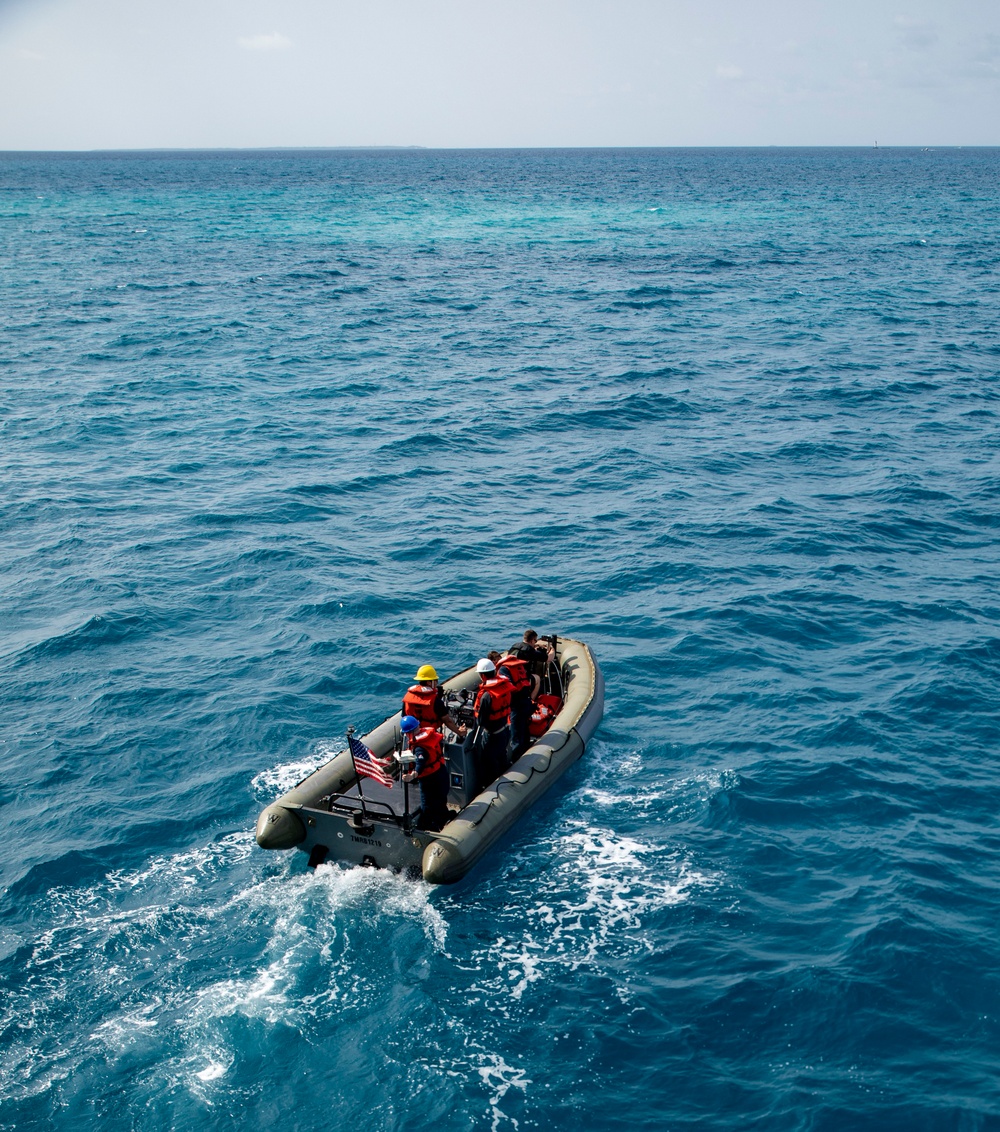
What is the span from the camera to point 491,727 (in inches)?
583

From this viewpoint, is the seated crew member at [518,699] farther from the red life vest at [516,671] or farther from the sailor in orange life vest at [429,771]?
the sailor in orange life vest at [429,771]

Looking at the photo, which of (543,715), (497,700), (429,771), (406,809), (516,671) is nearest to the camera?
(406,809)

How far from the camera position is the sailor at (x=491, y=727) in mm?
14695

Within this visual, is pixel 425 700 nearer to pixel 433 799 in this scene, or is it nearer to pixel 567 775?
pixel 433 799

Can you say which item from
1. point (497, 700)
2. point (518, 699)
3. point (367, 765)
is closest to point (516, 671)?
point (518, 699)

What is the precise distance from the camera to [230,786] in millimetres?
15695

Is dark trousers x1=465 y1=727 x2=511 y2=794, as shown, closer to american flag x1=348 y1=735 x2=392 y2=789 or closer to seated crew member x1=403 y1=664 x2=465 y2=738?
seated crew member x1=403 y1=664 x2=465 y2=738

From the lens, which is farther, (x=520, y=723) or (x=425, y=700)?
(x=520, y=723)

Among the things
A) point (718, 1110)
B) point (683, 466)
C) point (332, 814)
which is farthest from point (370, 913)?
point (683, 466)

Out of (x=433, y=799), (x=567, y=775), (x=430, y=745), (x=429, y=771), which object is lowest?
(x=567, y=775)

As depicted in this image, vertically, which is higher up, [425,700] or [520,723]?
[425,700]

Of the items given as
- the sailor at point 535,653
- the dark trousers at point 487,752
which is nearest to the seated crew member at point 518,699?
the sailor at point 535,653

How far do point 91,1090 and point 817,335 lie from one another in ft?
141

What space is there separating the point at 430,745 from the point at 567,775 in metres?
3.08
